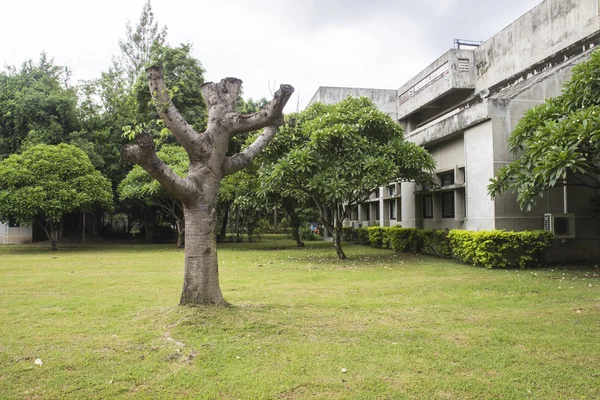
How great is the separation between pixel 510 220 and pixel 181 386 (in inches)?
419

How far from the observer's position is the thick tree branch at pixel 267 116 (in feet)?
19.6

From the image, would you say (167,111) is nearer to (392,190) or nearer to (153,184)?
(153,184)

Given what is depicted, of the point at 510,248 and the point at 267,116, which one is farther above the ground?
the point at 267,116

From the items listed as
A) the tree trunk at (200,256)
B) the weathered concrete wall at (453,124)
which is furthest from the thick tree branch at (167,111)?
the weathered concrete wall at (453,124)

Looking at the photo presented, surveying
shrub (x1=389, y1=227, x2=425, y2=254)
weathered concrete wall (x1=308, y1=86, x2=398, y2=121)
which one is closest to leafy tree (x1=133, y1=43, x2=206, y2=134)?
weathered concrete wall (x1=308, y1=86, x2=398, y2=121)

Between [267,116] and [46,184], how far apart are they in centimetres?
1494

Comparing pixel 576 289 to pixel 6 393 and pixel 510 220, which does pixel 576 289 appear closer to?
pixel 510 220

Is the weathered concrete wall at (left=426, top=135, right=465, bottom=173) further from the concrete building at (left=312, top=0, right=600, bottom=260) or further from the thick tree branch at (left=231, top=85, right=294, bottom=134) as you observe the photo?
the thick tree branch at (left=231, top=85, right=294, bottom=134)

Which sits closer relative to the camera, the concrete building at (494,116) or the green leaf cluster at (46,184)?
the concrete building at (494,116)

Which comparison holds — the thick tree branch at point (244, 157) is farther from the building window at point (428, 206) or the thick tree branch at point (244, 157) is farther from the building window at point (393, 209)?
the building window at point (393, 209)

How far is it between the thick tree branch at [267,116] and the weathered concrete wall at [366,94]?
22356mm

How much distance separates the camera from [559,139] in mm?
9148

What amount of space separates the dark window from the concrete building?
3cm

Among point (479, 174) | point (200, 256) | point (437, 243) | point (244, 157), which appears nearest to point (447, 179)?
point (437, 243)
